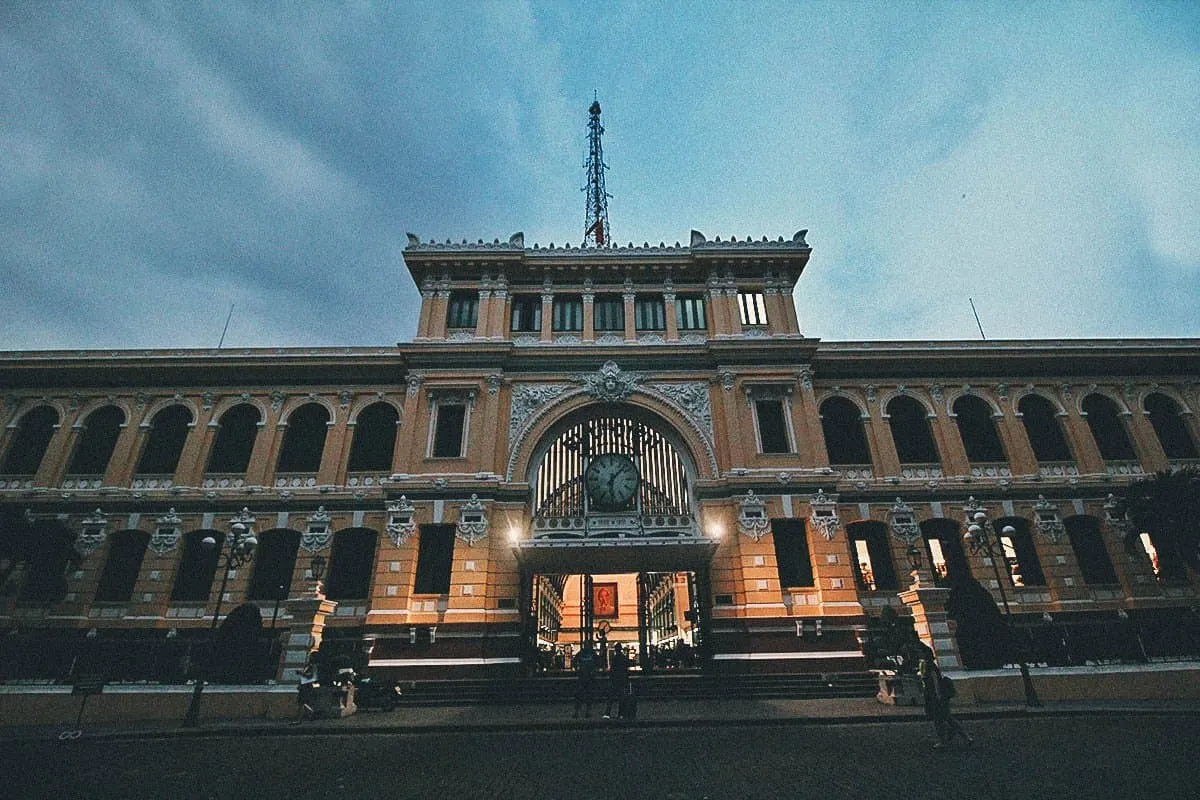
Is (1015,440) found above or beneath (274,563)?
above

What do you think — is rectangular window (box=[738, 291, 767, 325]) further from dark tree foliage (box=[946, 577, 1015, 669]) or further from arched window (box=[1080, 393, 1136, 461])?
arched window (box=[1080, 393, 1136, 461])

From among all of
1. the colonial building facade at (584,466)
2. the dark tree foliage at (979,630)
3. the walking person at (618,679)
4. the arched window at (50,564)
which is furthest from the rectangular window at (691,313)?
the arched window at (50,564)

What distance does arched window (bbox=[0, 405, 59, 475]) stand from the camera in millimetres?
23109

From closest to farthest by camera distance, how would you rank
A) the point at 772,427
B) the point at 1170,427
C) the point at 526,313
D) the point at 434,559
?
the point at 434,559
the point at 772,427
the point at 1170,427
the point at 526,313

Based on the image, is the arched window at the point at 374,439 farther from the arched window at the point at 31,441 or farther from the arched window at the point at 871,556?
A: the arched window at the point at 871,556

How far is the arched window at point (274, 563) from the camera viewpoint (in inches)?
819

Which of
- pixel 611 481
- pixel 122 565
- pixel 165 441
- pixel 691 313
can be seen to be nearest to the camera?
pixel 122 565

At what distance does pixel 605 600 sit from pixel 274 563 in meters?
18.0

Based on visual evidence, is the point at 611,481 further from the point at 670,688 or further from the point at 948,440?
the point at 948,440

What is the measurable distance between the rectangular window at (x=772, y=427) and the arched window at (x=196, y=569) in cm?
2187

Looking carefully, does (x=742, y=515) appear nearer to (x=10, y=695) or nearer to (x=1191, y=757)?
(x=1191, y=757)

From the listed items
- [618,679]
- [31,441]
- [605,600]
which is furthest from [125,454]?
[605,600]

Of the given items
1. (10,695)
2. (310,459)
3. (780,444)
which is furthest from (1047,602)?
(10,695)

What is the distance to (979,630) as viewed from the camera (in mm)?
16859
